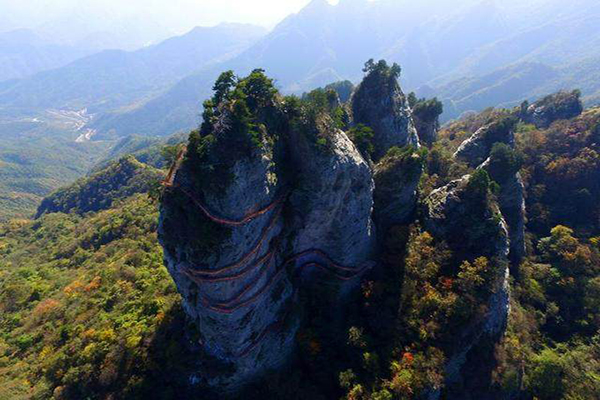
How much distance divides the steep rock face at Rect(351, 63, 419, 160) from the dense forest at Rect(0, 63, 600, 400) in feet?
4.41

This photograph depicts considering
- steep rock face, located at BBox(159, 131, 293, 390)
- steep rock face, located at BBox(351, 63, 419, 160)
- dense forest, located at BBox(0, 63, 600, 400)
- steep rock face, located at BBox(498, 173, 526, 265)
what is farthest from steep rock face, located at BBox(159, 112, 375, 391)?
steep rock face, located at BBox(498, 173, 526, 265)

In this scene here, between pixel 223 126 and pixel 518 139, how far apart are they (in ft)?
223

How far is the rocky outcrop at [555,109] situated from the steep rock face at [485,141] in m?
30.0

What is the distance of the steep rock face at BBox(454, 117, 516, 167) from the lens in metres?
60.8

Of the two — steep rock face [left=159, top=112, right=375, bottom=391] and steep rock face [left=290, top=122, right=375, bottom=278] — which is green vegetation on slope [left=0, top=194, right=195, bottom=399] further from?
steep rock face [left=290, top=122, right=375, bottom=278]

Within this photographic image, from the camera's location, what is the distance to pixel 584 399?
3781cm

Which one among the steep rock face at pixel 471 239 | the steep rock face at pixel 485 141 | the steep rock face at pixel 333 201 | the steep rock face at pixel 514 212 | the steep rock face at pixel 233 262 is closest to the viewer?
the steep rock face at pixel 233 262

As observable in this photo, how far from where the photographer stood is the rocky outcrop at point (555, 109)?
79875 millimetres

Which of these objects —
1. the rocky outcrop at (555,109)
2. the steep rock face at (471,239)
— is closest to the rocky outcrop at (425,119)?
the steep rock face at (471,239)

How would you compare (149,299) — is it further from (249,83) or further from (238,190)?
(249,83)

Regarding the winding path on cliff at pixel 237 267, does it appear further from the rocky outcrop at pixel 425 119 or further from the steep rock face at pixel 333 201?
the rocky outcrop at pixel 425 119

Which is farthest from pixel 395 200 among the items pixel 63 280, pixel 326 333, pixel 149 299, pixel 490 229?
pixel 63 280

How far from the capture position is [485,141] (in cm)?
6197

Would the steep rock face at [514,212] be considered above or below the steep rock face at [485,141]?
below
